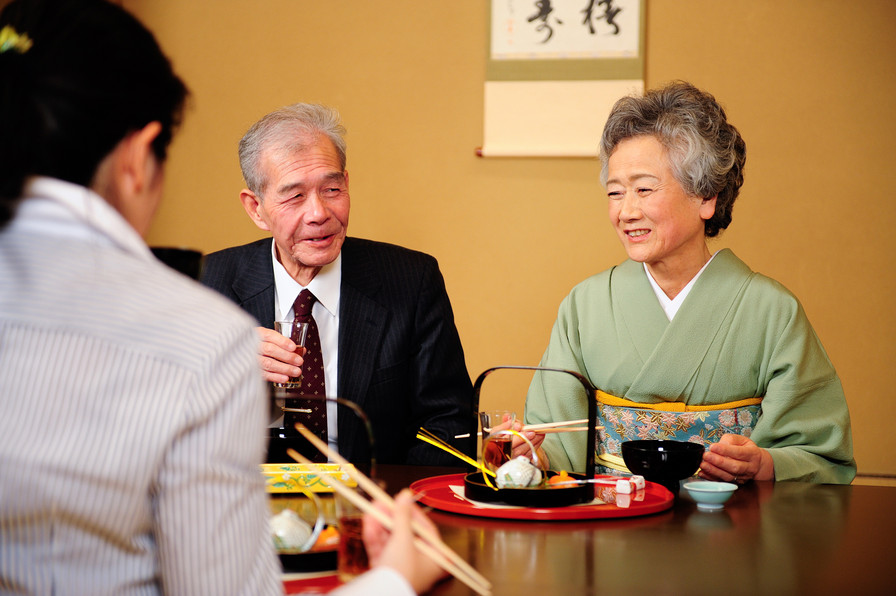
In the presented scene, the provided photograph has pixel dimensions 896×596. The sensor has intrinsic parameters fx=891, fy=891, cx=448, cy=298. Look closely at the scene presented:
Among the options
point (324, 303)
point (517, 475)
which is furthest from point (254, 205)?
point (517, 475)

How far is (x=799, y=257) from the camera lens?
3.75 m

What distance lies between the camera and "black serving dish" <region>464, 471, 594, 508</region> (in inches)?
60.4

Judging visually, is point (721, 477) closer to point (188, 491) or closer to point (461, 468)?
point (461, 468)

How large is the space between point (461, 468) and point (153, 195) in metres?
1.14

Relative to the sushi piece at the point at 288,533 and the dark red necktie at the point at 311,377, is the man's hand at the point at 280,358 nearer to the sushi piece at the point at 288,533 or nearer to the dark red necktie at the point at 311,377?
the dark red necktie at the point at 311,377

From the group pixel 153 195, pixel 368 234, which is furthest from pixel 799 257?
pixel 153 195

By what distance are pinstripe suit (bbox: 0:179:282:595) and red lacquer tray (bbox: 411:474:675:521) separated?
67cm

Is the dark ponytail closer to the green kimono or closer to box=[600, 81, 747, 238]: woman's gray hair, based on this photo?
the green kimono

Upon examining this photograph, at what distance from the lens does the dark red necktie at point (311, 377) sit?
7.02 feet

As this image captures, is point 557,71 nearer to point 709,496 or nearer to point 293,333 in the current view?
point 293,333

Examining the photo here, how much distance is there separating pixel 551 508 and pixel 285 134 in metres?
1.31

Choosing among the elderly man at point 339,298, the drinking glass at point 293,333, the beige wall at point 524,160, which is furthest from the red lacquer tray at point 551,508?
the beige wall at point 524,160

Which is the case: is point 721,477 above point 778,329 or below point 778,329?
below

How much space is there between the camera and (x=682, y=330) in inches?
93.0
